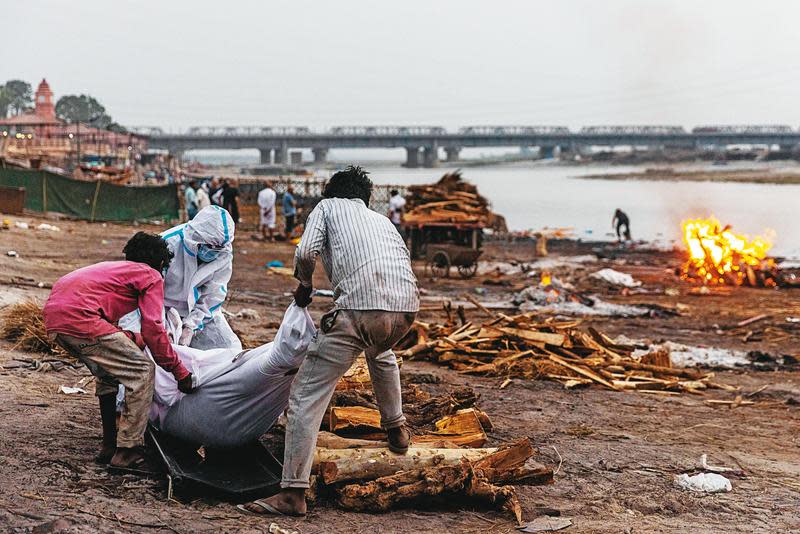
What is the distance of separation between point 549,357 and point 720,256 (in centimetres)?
1460

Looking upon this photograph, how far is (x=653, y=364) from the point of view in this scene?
39.6 ft

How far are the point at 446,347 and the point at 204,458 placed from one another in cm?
588

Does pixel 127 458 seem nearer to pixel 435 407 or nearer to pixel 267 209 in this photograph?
pixel 435 407

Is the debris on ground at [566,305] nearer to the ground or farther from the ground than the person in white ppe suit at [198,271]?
nearer to the ground

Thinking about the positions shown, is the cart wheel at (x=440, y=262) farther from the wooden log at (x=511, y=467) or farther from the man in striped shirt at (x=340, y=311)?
the man in striped shirt at (x=340, y=311)

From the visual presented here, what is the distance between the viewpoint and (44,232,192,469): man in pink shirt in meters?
5.88

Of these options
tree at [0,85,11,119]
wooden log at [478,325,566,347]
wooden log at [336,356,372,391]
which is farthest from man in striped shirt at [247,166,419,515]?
tree at [0,85,11,119]

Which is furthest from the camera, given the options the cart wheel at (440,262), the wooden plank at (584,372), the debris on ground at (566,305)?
the cart wheel at (440,262)

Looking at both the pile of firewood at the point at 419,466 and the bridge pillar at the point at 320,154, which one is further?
the bridge pillar at the point at 320,154

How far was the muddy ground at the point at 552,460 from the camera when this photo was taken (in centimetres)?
558

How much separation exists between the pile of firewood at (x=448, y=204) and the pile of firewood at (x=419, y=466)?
19.5m

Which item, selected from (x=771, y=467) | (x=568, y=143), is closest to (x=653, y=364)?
(x=771, y=467)

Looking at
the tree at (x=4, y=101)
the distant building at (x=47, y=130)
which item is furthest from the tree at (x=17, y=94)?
the distant building at (x=47, y=130)

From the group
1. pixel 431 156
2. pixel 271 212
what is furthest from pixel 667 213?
pixel 431 156
